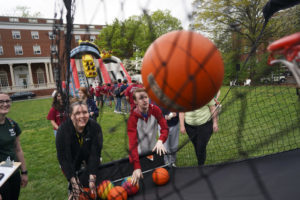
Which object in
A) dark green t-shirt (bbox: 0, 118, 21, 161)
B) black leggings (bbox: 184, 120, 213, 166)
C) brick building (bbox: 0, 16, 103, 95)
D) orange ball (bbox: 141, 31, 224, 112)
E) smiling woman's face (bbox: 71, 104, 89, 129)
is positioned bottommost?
black leggings (bbox: 184, 120, 213, 166)

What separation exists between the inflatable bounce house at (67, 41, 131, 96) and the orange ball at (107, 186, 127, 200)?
1279 millimetres

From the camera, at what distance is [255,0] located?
4547 millimetres

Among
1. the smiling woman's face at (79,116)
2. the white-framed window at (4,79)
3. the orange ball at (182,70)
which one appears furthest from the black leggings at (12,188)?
the white-framed window at (4,79)

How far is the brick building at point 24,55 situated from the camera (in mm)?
26391

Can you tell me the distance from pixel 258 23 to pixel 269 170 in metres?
2.26

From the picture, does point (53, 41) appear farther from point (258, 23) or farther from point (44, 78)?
point (44, 78)

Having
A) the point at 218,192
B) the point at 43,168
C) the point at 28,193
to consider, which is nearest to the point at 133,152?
the point at 218,192

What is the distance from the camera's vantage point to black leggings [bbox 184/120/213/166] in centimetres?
260

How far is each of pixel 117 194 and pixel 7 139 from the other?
1390 millimetres

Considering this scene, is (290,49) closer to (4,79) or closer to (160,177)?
(160,177)

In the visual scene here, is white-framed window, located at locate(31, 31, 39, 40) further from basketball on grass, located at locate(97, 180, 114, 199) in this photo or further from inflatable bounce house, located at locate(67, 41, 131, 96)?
basketball on grass, located at locate(97, 180, 114, 199)

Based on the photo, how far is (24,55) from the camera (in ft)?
92.1

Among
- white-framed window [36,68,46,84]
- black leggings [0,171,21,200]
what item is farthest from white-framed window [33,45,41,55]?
black leggings [0,171,21,200]

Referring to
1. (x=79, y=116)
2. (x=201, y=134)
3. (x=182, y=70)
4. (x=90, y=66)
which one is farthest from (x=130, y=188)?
(x=90, y=66)
